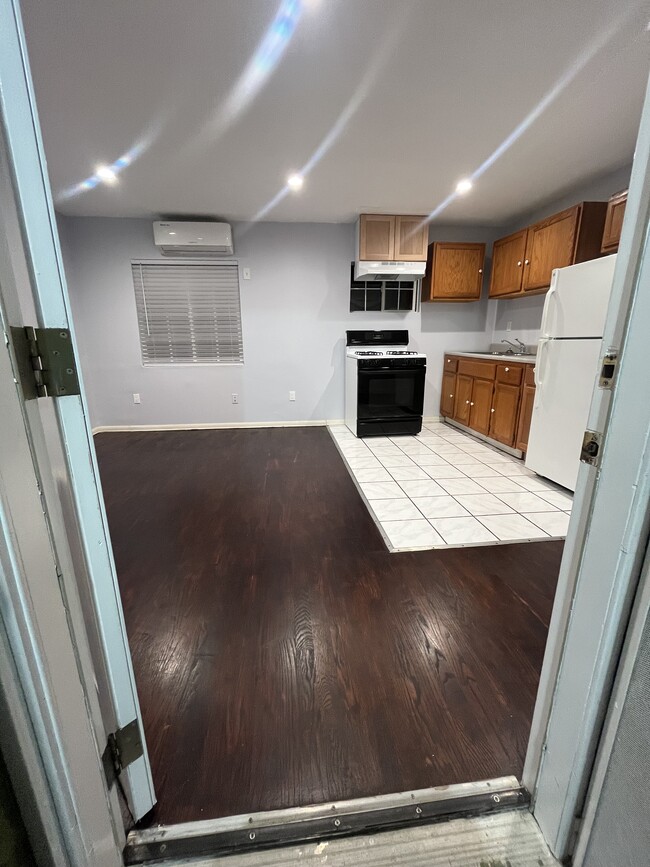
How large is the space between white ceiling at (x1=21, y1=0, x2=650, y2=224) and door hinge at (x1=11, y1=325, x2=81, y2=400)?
1.79 metres

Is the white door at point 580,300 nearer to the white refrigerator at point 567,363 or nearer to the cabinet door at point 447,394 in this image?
the white refrigerator at point 567,363

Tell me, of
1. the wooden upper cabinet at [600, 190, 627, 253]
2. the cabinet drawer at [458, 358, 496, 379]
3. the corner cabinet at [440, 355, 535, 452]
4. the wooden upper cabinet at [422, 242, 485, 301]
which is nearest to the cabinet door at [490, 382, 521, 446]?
the corner cabinet at [440, 355, 535, 452]

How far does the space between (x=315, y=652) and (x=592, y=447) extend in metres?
1.19

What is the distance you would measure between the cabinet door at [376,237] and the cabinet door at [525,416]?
2.06m

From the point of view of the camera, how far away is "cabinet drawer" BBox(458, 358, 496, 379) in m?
3.80

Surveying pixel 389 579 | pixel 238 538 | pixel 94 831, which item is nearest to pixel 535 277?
pixel 389 579

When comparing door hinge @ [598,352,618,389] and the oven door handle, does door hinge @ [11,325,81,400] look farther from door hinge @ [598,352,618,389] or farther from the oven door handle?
the oven door handle

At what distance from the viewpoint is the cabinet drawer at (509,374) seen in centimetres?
337

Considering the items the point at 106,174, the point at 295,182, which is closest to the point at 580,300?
the point at 295,182

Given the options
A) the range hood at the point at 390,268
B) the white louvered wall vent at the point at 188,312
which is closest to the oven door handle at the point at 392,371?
the range hood at the point at 390,268

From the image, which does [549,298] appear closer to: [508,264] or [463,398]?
[508,264]

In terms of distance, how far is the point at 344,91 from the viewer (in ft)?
6.49

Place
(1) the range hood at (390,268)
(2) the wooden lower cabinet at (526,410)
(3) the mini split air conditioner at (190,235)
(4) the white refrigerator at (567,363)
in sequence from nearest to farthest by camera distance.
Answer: (4) the white refrigerator at (567,363), (2) the wooden lower cabinet at (526,410), (3) the mini split air conditioner at (190,235), (1) the range hood at (390,268)

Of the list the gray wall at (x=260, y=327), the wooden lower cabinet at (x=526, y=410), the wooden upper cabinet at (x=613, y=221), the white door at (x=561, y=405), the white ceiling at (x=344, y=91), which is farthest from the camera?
the gray wall at (x=260, y=327)
